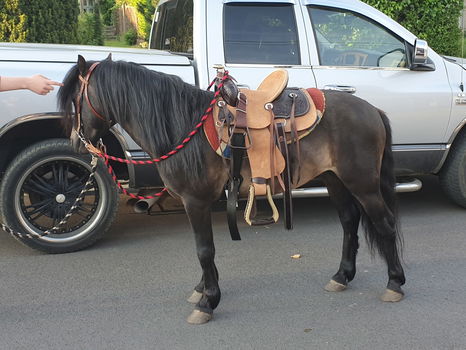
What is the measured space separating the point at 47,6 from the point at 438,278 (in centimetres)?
771

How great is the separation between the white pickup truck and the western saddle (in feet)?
4.44

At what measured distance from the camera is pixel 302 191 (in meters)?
4.66

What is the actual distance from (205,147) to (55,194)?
77.3 inches

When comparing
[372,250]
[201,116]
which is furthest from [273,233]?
[201,116]

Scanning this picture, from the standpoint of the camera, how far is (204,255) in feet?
10.5

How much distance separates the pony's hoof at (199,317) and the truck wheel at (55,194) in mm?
1543

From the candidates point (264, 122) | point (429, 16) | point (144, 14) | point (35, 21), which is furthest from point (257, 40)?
point (144, 14)

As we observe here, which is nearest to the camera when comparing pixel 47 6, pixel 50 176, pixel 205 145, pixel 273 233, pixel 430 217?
pixel 205 145

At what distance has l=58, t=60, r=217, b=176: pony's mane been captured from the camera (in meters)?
2.93

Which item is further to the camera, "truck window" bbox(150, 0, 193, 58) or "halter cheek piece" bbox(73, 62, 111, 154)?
"truck window" bbox(150, 0, 193, 58)

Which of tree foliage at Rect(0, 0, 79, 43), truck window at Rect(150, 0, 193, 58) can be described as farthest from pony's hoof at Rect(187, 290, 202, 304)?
tree foliage at Rect(0, 0, 79, 43)

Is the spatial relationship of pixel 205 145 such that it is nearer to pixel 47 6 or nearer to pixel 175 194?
pixel 175 194

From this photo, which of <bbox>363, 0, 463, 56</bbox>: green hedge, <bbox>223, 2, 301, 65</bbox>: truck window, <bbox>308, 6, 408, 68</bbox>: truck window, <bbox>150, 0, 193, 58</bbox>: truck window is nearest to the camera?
<bbox>223, 2, 301, 65</bbox>: truck window

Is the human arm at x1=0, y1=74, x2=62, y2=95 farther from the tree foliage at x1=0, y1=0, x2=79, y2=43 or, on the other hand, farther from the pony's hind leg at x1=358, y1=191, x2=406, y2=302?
the tree foliage at x1=0, y1=0, x2=79, y2=43
